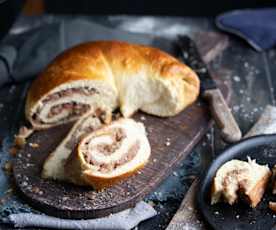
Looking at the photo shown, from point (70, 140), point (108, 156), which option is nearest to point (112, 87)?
point (70, 140)

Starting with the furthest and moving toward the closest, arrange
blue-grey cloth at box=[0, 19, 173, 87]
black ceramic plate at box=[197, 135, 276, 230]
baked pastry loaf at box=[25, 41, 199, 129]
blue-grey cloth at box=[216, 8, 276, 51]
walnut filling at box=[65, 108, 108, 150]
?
blue-grey cloth at box=[216, 8, 276, 51]
blue-grey cloth at box=[0, 19, 173, 87]
baked pastry loaf at box=[25, 41, 199, 129]
walnut filling at box=[65, 108, 108, 150]
black ceramic plate at box=[197, 135, 276, 230]

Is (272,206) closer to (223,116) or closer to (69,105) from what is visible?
(223,116)

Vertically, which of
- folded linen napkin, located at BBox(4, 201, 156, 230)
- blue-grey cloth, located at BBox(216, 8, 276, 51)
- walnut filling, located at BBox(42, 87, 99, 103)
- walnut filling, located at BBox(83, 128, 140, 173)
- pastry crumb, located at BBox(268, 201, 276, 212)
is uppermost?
walnut filling, located at BBox(42, 87, 99, 103)

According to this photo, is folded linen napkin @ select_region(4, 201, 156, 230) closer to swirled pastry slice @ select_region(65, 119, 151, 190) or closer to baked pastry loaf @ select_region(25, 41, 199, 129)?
swirled pastry slice @ select_region(65, 119, 151, 190)

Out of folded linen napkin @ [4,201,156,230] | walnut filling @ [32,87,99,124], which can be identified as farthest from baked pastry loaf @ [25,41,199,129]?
folded linen napkin @ [4,201,156,230]

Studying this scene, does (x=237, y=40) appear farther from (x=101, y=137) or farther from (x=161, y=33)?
(x=101, y=137)
